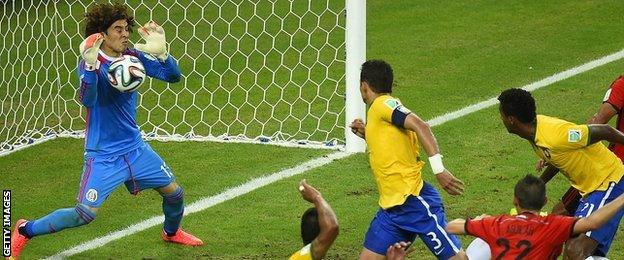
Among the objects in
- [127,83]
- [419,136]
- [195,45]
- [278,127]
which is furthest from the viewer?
[195,45]

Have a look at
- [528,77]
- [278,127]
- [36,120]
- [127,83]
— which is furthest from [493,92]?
[127,83]

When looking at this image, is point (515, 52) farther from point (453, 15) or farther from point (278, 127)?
point (278, 127)

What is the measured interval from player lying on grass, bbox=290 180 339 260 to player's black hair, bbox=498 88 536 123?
153 centimetres

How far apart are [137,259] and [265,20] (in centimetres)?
602

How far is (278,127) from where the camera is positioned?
13586 mm

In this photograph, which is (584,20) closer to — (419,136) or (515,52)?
(515,52)

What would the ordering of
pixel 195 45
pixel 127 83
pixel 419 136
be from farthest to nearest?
pixel 195 45 < pixel 127 83 < pixel 419 136

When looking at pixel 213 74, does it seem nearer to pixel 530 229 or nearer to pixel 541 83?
pixel 541 83

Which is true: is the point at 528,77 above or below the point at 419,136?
below

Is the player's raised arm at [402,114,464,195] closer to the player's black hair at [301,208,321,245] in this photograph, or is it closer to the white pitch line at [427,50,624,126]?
the player's black hair at [301,208,321,245]

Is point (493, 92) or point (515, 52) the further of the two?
point (515, 52)

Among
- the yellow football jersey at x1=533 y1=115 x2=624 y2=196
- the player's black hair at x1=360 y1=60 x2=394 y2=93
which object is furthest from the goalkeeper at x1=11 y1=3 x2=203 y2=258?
the yellow football jersey at x1=533 y1=115 x2=624 y2=196

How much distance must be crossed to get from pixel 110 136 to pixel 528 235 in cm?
349

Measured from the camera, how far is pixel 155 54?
984 centimetres
